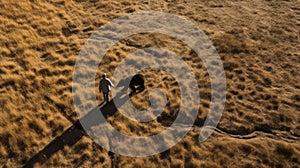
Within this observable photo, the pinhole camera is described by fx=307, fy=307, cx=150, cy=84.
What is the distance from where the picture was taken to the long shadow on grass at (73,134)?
10.9 meters

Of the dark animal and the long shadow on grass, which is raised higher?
the dark animal

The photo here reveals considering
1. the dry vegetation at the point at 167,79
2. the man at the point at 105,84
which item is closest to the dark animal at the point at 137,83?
the dry vegetation at the point at 167,79

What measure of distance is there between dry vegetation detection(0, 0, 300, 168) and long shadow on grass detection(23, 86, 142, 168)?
160 millimetres

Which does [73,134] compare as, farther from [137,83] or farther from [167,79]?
[167,79]

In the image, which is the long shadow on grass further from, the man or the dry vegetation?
the man

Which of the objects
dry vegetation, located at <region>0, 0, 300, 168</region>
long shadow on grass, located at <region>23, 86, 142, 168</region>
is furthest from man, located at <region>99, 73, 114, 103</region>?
dry vegetation, located at <region>0, 0, 300, 168</region>

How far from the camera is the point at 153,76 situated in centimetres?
1426

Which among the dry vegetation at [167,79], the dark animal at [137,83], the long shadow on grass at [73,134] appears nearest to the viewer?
the long shadow on grass at [73,134]

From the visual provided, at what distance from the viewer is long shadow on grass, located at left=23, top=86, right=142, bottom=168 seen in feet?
35.9

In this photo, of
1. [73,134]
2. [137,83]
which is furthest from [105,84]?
[73,134]

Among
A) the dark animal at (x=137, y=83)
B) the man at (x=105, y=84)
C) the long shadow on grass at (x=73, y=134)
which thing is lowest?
the long shadow on grass at (x=73, y=134)

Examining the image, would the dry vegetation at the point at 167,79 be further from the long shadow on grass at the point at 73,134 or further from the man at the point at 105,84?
the man at the point at 105,84

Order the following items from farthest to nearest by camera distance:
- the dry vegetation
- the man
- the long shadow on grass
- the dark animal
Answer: the dark animal < the man < the dry vegetation < the long shadow on grass

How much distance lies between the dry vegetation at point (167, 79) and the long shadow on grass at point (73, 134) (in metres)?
0.16
